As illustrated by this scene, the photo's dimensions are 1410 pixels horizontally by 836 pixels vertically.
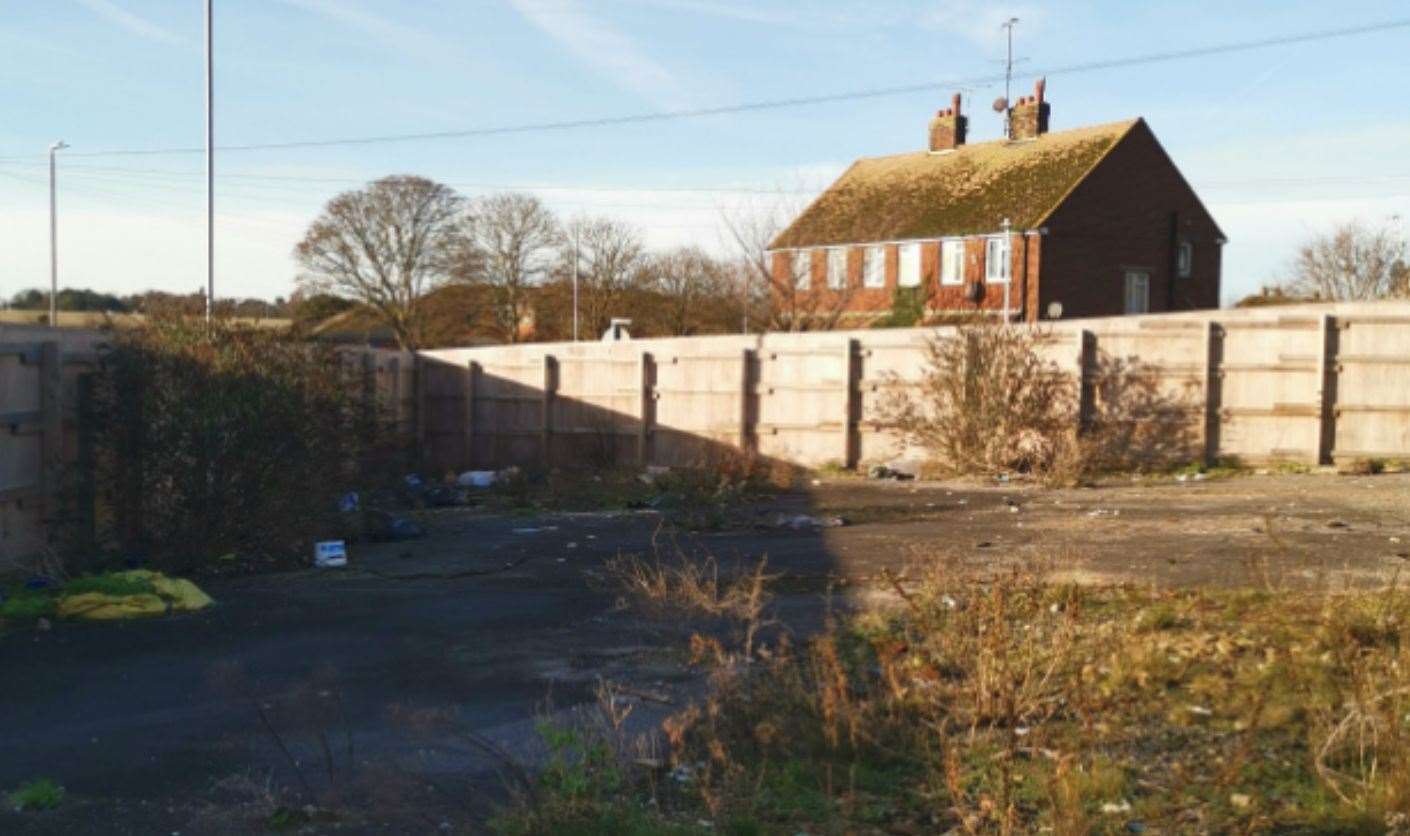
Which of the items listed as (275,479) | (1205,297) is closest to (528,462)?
(275,479)

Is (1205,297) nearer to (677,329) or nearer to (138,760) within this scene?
(677,329)

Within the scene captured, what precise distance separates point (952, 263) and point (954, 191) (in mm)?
2767

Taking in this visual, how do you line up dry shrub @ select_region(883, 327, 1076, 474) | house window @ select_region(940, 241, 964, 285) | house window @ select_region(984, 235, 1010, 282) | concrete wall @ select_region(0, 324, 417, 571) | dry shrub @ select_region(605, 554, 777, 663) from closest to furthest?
dry shrub @ select_region(605, 554, 777, 663) < concrete wall @ select_region(0, 324, 417, 571) < dry shrub @ select_region(883, 327, 1076, 474) < house window @ select_region(984, 235, 1010, 282) < house window @ select_region(940, 241, 964, 285)

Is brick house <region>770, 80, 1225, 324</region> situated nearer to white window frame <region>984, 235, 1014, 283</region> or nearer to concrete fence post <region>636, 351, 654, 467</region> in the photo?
white window frame <region>984, 235, 1014, 283</region>

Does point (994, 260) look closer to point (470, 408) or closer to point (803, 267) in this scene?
point (803, 267)

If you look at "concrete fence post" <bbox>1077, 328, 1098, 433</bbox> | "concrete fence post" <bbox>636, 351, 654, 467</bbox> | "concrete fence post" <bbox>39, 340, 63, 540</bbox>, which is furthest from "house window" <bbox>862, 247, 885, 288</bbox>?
"concrete fence post" <bbox>39, 340, 63, 540</bbox>

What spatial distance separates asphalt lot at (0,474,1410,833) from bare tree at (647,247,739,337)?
26.0 m

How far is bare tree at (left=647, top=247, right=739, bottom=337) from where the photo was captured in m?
42.8

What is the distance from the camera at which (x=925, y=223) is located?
40531 mm

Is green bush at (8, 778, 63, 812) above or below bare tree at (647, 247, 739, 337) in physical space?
below

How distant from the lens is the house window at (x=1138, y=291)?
4050 cm

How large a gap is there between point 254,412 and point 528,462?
1194cm

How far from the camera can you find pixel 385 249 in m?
49.4

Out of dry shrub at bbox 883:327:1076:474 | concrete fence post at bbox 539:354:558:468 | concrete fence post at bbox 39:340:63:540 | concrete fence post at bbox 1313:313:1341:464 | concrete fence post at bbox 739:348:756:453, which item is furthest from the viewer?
concrete fence post at bbox 539:354:558:468
